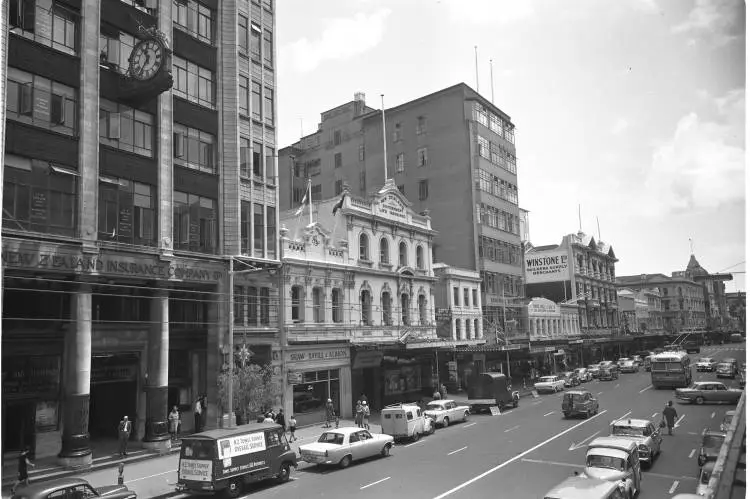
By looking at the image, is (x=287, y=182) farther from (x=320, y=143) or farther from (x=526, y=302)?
(x=526, y=302)

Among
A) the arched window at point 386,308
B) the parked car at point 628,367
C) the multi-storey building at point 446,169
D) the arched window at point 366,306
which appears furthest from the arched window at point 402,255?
the parked car at point 628,367

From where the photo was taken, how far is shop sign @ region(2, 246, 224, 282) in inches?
947

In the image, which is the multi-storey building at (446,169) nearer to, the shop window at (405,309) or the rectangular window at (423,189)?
the rectangular window at (423,189)

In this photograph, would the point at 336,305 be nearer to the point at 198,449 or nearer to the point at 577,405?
the point at 577,405

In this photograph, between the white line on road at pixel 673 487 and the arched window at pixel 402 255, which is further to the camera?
the arched window at pixel 402 255

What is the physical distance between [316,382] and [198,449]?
19.3 metres

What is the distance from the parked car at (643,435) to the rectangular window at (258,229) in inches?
823

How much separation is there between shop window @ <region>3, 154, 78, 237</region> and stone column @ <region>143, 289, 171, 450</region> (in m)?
6.06

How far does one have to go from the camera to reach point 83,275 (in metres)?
26.5

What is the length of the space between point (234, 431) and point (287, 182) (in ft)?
164

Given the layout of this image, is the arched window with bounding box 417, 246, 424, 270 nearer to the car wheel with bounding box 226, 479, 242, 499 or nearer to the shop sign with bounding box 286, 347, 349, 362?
the shop sign with bounding box 286, 347, 349, 362

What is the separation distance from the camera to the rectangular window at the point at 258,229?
1403 inches

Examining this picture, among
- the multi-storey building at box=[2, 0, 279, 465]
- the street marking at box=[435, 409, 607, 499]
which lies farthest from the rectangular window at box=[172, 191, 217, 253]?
the street marking at box=[435, 409, 607, 499]

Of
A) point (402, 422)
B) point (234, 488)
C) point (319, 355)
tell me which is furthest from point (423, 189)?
point (234, 488)
